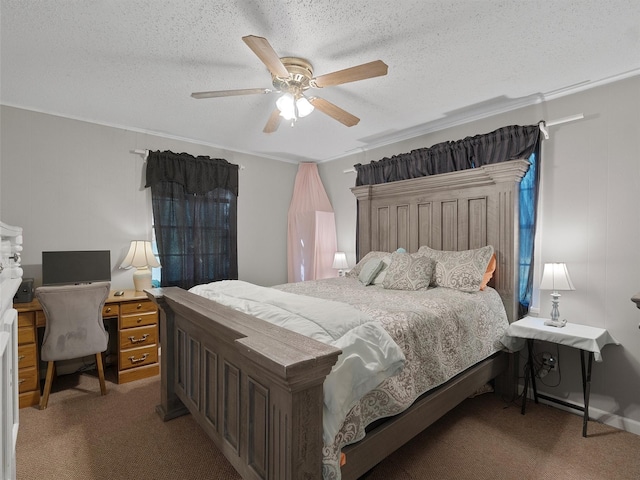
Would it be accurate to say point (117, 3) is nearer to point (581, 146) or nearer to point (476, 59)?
point (476, 59)

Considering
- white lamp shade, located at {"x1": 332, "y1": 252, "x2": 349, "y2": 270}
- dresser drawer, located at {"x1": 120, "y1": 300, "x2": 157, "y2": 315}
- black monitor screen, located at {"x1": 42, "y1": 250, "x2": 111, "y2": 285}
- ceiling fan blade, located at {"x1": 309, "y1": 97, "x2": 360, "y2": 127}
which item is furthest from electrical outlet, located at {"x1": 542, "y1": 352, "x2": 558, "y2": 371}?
black monitor screen, located at {"x1": 42, "y1": 250, "x2": 111, "y2": 285}

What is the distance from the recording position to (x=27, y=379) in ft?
7.90

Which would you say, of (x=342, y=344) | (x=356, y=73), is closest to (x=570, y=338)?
(x=342, y=344)

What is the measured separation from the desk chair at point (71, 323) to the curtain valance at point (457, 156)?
2965 mm

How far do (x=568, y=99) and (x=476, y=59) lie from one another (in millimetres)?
1030

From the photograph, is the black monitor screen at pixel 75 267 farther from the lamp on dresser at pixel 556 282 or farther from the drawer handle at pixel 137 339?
the lamp on dresser at pixel 556 282

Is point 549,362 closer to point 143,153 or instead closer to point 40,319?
point 40,319

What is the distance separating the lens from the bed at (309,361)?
1045mm

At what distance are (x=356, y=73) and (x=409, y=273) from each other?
1602 mm

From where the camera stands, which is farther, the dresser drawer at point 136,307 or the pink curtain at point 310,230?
the pink curtain at point 310,230

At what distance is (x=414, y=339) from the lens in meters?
1.68

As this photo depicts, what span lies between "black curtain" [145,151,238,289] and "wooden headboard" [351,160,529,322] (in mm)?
1646

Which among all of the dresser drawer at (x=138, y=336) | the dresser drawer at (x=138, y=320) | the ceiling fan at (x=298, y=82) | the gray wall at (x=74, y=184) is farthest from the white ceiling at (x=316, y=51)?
the dresser drawer at (x=138, y=336)

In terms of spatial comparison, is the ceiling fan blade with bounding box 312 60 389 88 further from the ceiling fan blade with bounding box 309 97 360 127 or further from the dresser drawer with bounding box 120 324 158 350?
the dresser drawer with bounding box 120 324 158 350
